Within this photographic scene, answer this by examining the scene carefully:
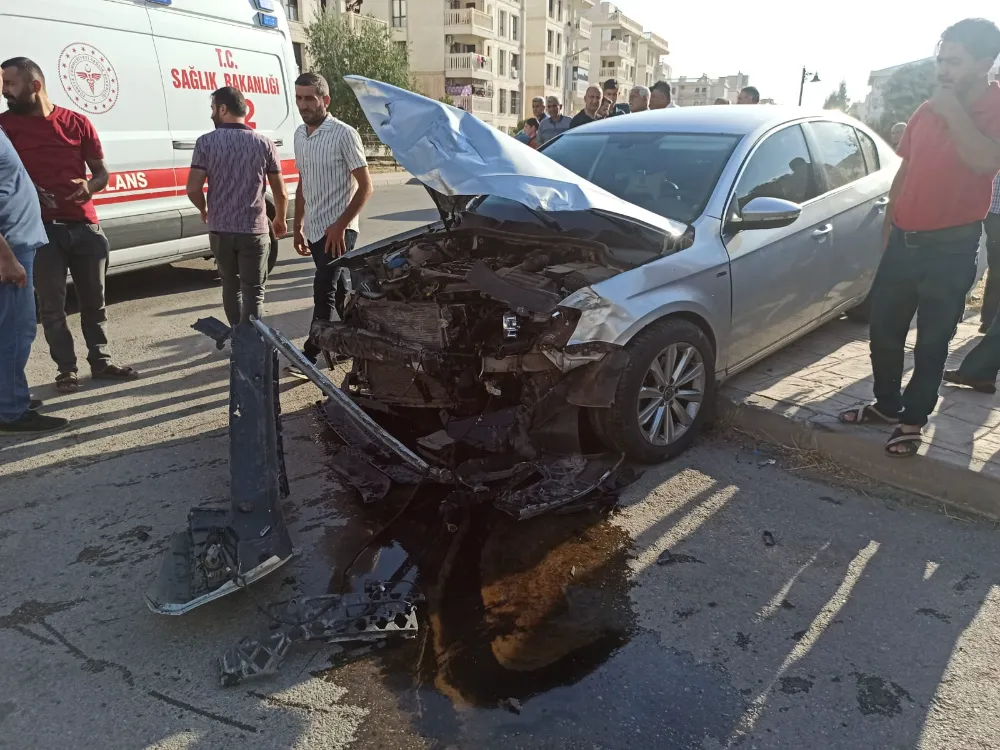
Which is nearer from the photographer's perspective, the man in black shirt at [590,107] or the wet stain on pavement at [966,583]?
the wet stain on pavement at [966,583]

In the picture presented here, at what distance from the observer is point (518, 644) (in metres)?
2.45

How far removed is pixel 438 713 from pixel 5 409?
11.3 feet

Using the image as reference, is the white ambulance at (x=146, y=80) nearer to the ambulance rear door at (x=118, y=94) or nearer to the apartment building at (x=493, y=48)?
the ambulance rear door at (x=118, y=94)

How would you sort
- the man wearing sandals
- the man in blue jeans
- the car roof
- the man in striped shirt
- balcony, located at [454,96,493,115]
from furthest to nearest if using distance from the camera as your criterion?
1. balcony, located at [454,96,493,115]
2. the man in striped shirt
3. the car roof
4. the man in blue jeans
5. the man wearing sandals

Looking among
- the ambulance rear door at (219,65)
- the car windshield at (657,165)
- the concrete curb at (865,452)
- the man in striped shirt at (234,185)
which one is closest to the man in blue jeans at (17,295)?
the man in striped shirt at (234,185)

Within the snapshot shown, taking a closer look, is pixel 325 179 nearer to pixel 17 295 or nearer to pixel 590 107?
pixel 17 295

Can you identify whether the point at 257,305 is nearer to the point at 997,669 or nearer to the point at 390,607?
the point at 390,607

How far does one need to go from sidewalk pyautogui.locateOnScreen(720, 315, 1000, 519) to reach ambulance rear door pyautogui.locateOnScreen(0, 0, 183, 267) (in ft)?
17.5

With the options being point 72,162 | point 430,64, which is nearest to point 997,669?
point 72,162

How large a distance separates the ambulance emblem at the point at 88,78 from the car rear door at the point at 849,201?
5.61 meters

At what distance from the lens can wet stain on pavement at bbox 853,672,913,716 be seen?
216 cm

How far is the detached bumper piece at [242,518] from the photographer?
249 centimetres

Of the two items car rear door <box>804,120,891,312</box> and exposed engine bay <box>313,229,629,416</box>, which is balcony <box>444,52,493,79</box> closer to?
car rear door <box>804,120,891,312</box>

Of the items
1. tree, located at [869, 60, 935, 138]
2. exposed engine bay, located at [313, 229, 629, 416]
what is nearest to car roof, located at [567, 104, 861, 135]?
exposed engine bay, located at [313, 229, 629, 416]
